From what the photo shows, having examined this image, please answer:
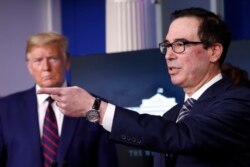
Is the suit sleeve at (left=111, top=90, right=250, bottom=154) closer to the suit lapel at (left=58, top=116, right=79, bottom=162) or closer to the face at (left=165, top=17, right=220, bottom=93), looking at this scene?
the face at (left=165, top=17, right=220, bottom=93)

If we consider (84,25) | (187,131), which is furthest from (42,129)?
(84,25)

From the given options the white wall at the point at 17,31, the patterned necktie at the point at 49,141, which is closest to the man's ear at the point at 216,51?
the patterned necktie at the point at 49,141

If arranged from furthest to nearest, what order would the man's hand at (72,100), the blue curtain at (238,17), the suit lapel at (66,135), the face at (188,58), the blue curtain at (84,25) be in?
the blue curtain at (84,25) < the blue curtain at (238,17) < the suit lapel at (66,135) < the face at (188,58) < the man's hand at (72,100)

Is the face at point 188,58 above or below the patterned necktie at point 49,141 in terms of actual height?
above

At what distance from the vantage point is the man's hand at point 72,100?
4.01 ft

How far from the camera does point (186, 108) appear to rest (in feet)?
4.81

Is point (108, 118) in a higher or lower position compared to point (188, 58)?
lower

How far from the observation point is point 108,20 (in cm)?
323

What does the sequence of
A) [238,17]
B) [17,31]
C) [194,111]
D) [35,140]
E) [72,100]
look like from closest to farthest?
[72,100], [194,111], [35,140], [238,17], [17,31]

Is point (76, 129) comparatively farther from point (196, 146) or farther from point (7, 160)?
point (196, 146)

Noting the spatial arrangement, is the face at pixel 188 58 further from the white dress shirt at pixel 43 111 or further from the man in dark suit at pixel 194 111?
the white dress shirt at pixel 43 111

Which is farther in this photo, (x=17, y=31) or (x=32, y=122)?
(x=17, y=31)

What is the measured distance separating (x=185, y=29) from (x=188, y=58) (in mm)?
80

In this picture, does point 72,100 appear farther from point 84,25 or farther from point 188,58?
point 84,25
